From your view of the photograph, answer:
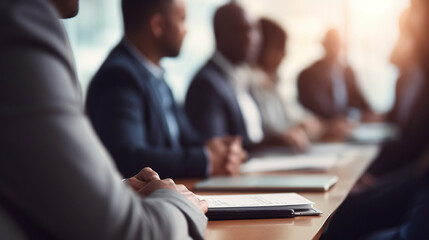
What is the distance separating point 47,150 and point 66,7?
0.36 meters

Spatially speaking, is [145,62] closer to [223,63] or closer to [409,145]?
[223,63]

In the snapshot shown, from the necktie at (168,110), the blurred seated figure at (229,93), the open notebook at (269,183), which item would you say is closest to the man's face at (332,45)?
the blurred seated figure at (229,93)

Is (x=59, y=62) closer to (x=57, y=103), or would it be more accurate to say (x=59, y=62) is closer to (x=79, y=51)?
(x=57, y=103)

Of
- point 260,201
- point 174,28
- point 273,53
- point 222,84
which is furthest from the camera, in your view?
point 273,53

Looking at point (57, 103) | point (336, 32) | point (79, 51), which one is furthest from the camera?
point (336, 32)

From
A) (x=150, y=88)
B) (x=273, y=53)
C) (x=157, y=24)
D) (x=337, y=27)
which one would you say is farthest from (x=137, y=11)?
(x=337, y=27)

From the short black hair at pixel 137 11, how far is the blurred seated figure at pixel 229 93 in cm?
67

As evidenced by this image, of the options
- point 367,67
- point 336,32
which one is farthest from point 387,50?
point 336,32

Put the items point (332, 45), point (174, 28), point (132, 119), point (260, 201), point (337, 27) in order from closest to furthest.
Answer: point (260, 201)
point (132, 119)
point (174, 28)
point (332, 45)
point (337, 27)

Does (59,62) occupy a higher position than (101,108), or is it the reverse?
(59,62)

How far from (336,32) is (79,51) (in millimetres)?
2771

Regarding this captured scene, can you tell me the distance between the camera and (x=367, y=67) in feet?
25.6

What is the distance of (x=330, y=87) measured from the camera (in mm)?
5844

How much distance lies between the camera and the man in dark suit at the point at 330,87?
567 centimetres
